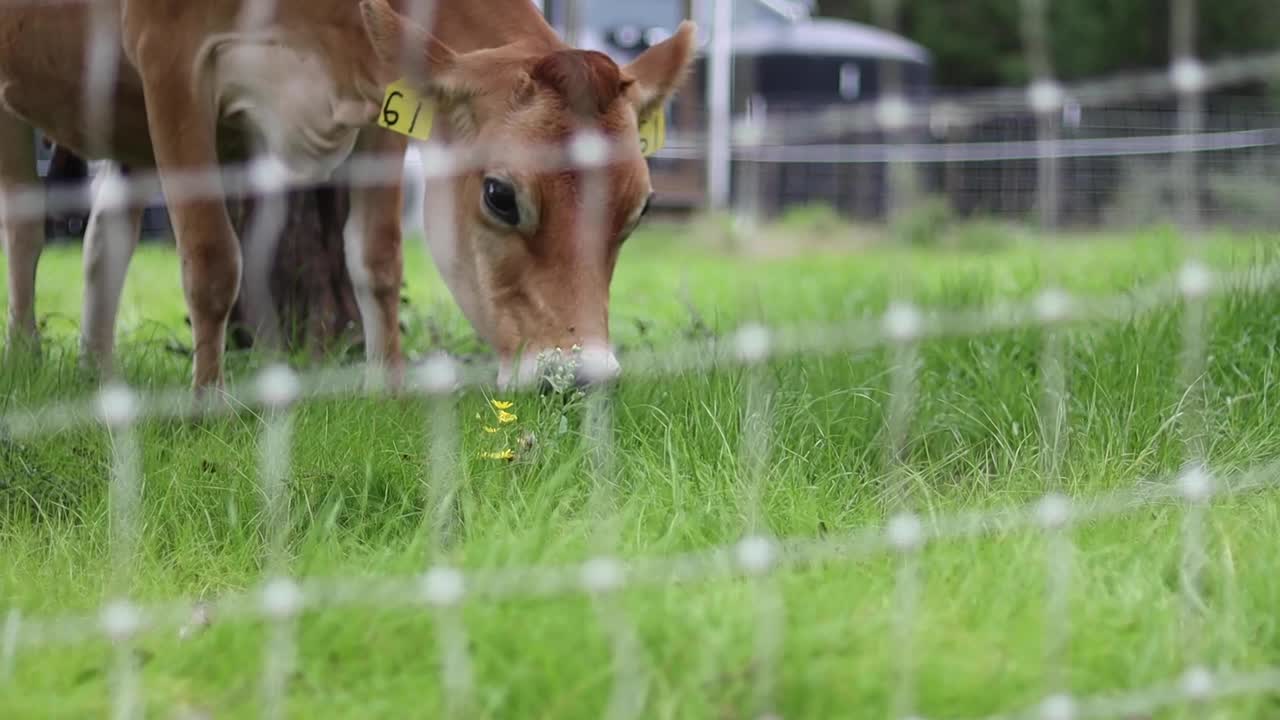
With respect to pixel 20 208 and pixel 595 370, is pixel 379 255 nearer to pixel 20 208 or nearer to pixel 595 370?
pixel 20 208

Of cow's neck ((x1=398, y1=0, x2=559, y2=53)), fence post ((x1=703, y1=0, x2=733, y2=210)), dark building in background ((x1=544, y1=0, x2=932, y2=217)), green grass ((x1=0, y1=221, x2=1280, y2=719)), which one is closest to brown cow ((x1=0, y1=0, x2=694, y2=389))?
cow's neck ((x1=398, y1=0, x2=559, y2=53))

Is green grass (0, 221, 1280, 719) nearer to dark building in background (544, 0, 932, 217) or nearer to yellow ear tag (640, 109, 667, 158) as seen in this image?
yellow ear tag (640, 109, 667, 158)

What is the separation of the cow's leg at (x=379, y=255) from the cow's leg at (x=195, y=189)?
453 mm

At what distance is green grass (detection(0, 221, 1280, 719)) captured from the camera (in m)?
2.07

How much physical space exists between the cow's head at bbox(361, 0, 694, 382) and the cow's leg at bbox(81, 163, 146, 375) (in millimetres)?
1350

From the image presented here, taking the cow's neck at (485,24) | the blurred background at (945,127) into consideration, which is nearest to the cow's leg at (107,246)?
the cow's neck at (485,24)

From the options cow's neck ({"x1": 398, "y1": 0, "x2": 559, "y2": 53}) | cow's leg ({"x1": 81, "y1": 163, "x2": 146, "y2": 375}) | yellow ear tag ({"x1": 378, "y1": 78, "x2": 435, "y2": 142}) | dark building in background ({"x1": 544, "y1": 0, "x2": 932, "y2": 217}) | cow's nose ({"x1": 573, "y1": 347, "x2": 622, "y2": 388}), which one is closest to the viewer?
cow's nose ({"x1": 573, "y1": 347, "x2": 622, "y2": 388})

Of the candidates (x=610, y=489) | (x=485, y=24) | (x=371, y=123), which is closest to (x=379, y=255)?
(x=371, y=123)

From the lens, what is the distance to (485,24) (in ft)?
11.7

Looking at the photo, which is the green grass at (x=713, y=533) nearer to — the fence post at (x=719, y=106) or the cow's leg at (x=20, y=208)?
the cow's leg at (x=20, y=208)

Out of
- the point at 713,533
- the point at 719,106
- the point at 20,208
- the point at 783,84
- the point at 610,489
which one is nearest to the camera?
the point at 713,533

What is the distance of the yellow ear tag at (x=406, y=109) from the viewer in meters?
3.42

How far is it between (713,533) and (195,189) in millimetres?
1602

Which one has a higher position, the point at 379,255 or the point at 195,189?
the point at 195,189
